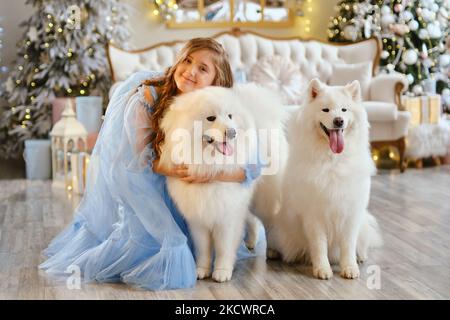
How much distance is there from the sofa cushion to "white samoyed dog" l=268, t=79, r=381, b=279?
277 centimetres

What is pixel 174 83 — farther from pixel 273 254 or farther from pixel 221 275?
pixel 273 254

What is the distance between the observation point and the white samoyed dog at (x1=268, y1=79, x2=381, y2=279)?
8.73 ft

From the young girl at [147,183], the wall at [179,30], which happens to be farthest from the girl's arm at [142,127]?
the wall at [179,30]

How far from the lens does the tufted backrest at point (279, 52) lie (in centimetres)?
602

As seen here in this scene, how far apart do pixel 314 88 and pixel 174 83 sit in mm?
576

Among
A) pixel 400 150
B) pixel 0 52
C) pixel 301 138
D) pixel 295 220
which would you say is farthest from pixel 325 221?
pixel 0 52

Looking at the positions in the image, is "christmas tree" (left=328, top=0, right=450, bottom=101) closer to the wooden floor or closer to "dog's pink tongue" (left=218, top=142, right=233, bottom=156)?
the wooden floor

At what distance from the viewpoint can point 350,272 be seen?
2.72m

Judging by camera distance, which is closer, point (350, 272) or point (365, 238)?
point (350, 272)

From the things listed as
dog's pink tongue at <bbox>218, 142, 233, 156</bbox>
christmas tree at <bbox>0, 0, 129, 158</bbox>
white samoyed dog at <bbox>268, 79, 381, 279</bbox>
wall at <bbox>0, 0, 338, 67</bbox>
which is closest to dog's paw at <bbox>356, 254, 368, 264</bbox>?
white samoyed dog at <bbox>268, 79, 381, 279</bbox>

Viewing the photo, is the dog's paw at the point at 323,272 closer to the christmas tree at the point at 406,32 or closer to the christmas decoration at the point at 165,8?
the christmas tree at the point at 406,32

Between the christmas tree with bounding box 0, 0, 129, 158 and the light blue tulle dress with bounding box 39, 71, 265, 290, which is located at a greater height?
the christmas tree with bounding box 0, 0, 129, 158

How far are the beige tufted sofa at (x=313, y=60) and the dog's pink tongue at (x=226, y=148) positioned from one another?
3.16 metres

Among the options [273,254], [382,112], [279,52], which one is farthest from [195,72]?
[279,52]
